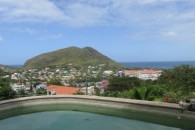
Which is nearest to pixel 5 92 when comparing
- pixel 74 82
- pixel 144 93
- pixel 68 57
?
pixel 144 93

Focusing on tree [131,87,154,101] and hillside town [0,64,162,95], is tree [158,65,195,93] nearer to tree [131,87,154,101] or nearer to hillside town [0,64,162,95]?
hillside town [0,64,162,95]

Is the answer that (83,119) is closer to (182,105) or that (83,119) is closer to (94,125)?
(94,125)

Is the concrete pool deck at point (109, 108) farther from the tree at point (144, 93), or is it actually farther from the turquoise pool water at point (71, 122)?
the tree at point (144, 93)

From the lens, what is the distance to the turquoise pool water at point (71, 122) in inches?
368

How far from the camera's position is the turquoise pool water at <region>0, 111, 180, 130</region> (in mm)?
9344

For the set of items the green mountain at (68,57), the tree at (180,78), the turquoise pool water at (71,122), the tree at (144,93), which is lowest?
the turquoise pool water at (71,122)

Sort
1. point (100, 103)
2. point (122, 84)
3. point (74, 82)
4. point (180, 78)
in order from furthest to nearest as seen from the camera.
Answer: point (74, 82)
point (122, 84)
point (180, 78)
point (100, 103)

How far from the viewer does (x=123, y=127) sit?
9.34m

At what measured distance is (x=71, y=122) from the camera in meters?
10.2

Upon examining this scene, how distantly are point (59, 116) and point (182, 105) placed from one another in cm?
467

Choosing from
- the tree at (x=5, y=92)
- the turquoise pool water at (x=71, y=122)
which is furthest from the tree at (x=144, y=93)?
the tree at (x=5, y=92)

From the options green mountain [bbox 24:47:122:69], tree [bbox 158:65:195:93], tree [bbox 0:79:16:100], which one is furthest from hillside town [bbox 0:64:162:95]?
green mountain [bbox 24:47:122:69]

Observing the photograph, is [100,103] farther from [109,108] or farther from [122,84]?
[122,84]

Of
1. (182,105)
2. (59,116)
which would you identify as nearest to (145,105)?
(182,105)
